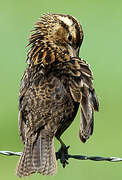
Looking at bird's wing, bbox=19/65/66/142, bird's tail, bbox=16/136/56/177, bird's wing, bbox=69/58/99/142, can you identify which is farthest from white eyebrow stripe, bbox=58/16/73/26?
bird's tail, bbox=16/136/56/177

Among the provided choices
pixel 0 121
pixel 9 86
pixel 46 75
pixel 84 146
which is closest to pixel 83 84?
pixel 46 75

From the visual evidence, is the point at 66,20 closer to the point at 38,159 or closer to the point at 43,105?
the point at 43,105

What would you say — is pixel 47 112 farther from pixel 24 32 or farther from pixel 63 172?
pixel 24 32

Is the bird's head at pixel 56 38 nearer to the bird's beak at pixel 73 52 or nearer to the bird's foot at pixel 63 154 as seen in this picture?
the bird's beak at pixel 73 52

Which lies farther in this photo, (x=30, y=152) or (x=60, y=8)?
(x=60, y=8)

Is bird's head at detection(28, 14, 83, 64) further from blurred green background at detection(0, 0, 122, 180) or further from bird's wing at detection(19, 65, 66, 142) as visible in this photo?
blurred green background at detection(0, 0, 122, 180)

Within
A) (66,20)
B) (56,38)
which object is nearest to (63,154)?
(56,38)

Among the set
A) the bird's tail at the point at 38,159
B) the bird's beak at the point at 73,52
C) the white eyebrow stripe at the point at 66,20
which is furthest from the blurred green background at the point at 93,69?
the bird's tail at the point at 38,159

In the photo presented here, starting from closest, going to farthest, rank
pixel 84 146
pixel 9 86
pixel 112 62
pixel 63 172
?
pixel 63 172 → pixel 84 146 → pixel 9 86 → pixel 112 62
